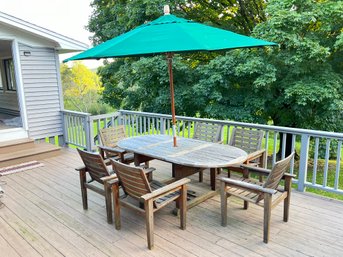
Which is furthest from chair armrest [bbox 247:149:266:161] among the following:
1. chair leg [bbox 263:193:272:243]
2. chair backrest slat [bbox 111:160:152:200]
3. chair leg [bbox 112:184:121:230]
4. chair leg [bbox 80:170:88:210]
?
chair leg [bbox 80:170:88:210]

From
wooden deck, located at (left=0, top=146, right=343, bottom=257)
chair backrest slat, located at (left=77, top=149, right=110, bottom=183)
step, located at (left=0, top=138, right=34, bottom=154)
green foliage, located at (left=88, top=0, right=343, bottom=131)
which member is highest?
green foliage, located at (left=88, top=0, right=343, bottom=131)

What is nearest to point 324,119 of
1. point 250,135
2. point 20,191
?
point 250,135

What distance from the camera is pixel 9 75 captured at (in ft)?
29.2

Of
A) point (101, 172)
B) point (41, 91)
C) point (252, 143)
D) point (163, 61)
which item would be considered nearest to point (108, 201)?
point (101, 172)

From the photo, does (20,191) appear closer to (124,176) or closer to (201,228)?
(124,176)

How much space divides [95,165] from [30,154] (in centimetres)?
341

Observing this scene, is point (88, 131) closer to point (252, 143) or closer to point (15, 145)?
point (15, 145)

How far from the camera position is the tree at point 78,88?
1966 centimetres

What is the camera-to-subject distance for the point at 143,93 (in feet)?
28.4

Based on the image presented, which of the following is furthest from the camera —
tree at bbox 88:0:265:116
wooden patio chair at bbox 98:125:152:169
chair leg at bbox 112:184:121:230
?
tree at bbox 88:0:265:116

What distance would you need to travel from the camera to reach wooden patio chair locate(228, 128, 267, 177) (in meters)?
3.96

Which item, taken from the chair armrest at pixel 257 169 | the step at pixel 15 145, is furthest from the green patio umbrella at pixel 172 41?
the step at pixel 15 145

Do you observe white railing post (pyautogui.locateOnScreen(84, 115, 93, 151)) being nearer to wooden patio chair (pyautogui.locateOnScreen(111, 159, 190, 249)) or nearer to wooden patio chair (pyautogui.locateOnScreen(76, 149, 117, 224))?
wooden patio chair (pyautogui.locateOnScreen(76, 149, 117, 224))

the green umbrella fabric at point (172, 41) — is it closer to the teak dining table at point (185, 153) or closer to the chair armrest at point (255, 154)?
the teak dining table at point (185, 153)
